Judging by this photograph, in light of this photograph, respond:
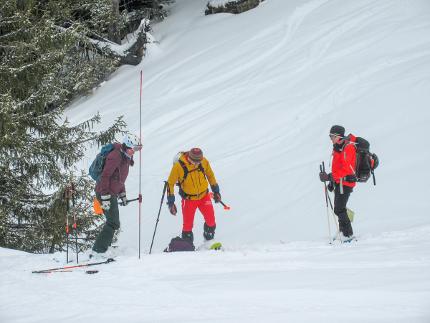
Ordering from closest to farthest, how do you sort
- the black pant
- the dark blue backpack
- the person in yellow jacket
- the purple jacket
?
the purple jacket, the dark blue backpack, the black pant, the person in yellow jacket

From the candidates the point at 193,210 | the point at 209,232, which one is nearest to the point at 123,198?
the point at 193,210

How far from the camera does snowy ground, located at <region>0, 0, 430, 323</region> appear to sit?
555 cm

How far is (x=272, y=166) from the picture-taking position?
13664 mm

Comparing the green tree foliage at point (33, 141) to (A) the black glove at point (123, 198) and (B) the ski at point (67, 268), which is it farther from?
(B) the ski at point (67, 268)

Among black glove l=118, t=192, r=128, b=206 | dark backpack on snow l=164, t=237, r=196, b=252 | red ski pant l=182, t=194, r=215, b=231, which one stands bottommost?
dark backpack on snow l=164, t=237, r=196, b=252

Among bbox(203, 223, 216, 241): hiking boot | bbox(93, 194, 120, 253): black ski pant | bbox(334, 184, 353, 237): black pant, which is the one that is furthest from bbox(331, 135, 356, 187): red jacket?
bbox(93, 194, 120, 253): black ski pant

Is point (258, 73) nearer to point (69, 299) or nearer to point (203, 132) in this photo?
point (203, 132)

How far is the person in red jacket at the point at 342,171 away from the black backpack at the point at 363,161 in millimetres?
73

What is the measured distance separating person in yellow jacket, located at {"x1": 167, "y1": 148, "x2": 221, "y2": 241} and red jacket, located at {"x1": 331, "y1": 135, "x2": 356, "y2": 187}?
2184mm

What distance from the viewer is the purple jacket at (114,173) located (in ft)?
26.5

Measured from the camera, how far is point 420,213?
31.9ft

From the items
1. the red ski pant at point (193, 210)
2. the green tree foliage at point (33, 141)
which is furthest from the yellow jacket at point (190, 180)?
the green tree foliage at point (33, 141)

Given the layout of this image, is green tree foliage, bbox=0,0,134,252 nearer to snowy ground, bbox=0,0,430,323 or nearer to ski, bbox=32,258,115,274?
snowy ground, bbox=0,0,430,323

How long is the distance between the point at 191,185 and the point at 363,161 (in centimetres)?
293
